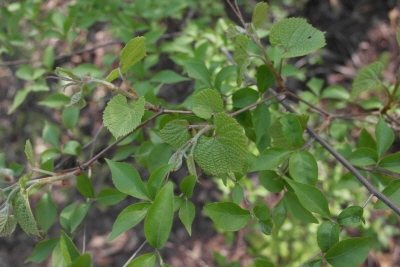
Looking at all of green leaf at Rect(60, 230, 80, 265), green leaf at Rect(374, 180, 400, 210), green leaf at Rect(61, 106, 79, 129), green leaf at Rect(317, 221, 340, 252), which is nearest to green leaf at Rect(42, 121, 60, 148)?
green leaf at Rect(61, 106, 79, 129)

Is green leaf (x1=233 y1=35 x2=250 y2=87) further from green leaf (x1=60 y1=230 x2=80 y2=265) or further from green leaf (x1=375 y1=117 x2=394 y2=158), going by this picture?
green leaf (x1=60 y1=230 x2=80 y2=265)

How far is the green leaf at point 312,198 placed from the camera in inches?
29.3

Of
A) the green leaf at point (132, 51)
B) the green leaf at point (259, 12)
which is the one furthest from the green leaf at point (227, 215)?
the green leaf at point (259, 12)

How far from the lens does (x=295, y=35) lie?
0.85 meters

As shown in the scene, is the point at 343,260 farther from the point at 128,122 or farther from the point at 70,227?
the point at 70,227

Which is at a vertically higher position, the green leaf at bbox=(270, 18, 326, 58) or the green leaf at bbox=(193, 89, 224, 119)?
A: the green leaf at bbox=(270, 18, 326, 58)

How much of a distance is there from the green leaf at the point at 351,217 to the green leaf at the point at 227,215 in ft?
0.84

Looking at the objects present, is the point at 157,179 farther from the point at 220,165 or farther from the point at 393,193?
the point at 393,193

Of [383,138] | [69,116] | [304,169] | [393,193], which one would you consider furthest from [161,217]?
[69,116]

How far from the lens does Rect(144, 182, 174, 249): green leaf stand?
627mm

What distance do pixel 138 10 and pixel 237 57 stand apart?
43.7 inches

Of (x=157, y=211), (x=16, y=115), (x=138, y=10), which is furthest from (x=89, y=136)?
(x=157, y=211)

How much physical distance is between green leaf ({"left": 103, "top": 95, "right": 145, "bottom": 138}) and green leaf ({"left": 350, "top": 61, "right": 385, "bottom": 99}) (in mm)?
937

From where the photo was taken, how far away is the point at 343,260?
0.73m
